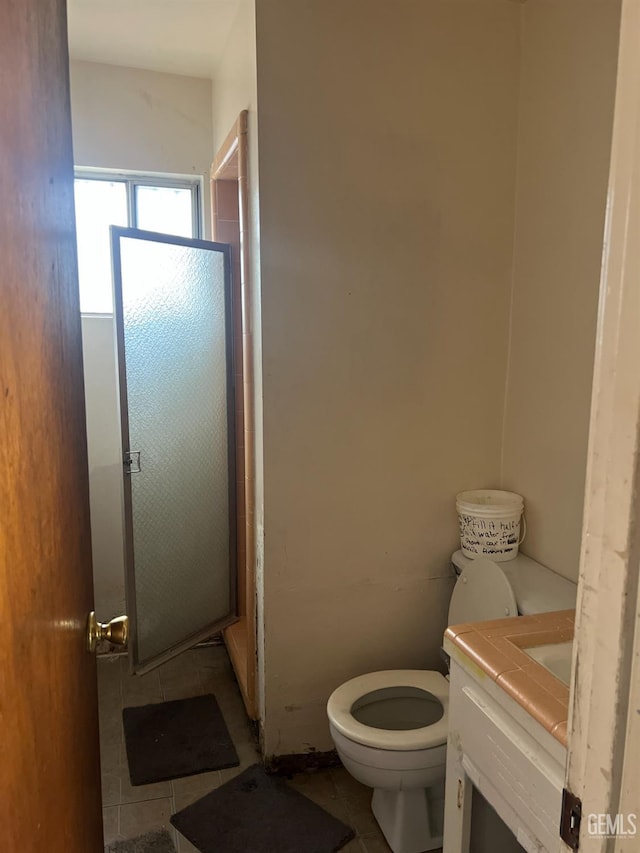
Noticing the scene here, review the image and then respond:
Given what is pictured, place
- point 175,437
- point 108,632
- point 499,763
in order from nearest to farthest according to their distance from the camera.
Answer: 1. point 108,632
2. point 499,763
3. point 175,437

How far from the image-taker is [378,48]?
1.95 metres

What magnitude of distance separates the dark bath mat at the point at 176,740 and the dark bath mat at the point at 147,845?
0.25m

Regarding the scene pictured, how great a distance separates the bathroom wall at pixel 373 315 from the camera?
1.94 metres

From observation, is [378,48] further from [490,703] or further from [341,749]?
[341,749]

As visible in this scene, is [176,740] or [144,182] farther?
[144,182]

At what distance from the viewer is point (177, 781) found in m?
2.13

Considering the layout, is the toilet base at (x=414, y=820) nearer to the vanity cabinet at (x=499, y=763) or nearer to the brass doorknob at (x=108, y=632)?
the vanity cabinet at (x=499, y=763)

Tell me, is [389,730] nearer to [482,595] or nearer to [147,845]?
[482,595]

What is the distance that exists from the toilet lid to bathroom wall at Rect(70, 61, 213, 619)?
1.52 m

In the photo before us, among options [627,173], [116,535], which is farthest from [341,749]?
[627,173]

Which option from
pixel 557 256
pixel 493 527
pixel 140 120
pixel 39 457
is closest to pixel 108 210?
pixel 140 120

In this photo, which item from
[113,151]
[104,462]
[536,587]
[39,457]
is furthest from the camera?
[104,462]

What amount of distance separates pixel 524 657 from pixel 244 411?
135 cm

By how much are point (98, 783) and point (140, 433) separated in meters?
1.49
